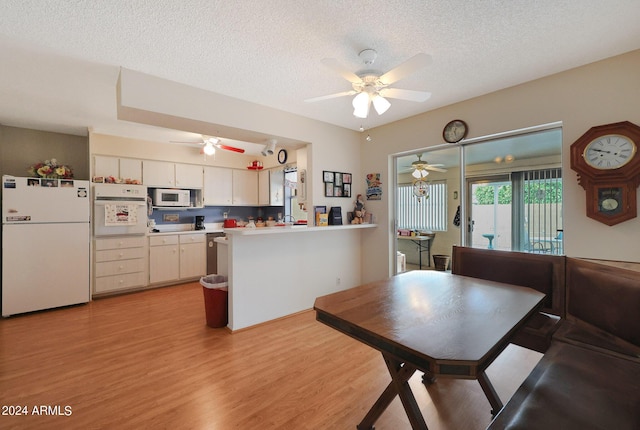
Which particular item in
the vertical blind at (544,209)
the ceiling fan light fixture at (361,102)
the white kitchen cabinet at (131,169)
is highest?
the ceiling fan light fixture at (361,102)

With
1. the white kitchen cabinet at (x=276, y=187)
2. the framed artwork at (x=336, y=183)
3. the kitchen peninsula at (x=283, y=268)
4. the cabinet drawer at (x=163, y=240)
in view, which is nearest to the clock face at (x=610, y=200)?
the kitchen peninsula at (x=283, y=268)

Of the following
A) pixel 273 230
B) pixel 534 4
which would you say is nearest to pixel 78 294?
pixel 273 230

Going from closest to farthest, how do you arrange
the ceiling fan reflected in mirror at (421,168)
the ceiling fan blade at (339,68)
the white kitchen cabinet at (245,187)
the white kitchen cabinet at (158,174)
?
the ceiling fan blade at (339,68)
the ceiling fan reflected in mirror at (421,168)
the white kitchen cabinet at (158,174)
the white kitchen cabinet at (245,187)

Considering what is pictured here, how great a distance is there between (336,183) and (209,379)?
2719 millimetres

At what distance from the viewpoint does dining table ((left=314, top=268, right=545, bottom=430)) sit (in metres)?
1.02

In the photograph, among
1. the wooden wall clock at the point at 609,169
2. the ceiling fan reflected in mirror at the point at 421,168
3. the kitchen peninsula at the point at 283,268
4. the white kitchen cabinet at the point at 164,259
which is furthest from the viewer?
the white kitchen cabinet at the point at 164,259

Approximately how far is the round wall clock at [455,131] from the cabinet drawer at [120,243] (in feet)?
15.5

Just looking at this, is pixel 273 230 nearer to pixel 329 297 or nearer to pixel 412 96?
pixel 329 297

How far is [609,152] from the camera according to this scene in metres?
2.20

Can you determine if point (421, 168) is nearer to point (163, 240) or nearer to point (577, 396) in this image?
point (577, 396)

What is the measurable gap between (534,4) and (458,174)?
187 centimetres

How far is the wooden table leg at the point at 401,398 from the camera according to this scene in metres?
1.42

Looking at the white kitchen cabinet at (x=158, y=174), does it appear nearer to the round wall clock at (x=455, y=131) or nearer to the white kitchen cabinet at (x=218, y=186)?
the white kitchen cabinet at (x=218, y=186)

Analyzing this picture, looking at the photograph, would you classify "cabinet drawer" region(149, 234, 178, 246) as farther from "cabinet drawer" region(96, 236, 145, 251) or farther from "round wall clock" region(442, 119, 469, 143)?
"round wall clock" region(442, 119, 469, 143)
